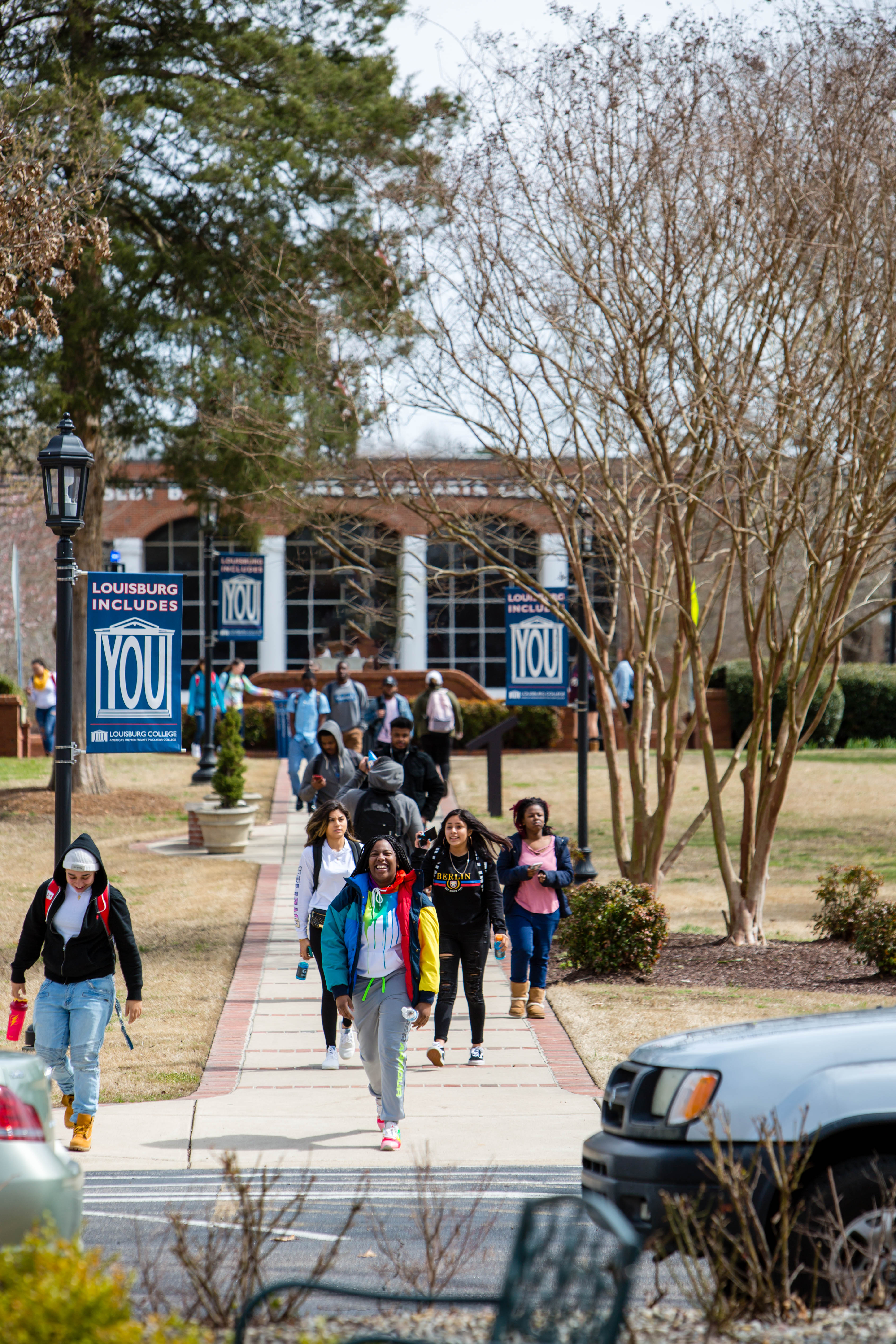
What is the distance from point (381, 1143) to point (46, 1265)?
3.93 metres

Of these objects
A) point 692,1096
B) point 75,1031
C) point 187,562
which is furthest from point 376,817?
point 187,562

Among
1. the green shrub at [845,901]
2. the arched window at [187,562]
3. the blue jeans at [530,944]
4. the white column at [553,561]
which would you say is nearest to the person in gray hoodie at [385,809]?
the blue jeans at [530,944]

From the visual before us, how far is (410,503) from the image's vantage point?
1323cm

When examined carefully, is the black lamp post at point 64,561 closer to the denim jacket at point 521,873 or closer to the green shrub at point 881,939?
the denim jacket at point 521,873

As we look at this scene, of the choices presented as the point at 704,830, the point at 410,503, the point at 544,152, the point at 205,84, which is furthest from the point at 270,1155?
the point at 205,84

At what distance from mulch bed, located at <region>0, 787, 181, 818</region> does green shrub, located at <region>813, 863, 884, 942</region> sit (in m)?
10.3

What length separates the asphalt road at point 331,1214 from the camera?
5.19 m

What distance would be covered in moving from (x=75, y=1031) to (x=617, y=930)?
17.5 ft

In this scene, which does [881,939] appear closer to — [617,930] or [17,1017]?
[617,930]

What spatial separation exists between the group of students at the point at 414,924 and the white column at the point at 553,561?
488 cm

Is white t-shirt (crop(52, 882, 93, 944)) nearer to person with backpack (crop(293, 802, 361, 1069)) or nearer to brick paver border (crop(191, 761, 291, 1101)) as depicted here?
brick paver border (crop(191, 761, 291, 1101))

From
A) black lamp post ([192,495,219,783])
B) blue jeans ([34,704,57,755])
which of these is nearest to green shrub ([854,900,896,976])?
black lamp post ([192,495,219,783])

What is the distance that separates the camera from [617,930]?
453 inches

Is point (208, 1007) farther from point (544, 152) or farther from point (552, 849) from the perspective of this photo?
point (544, 152)
